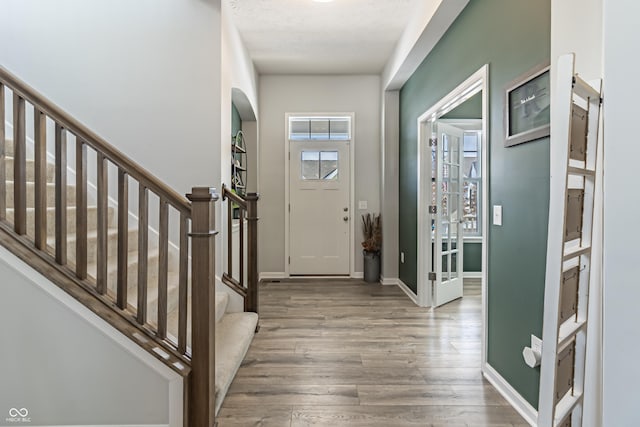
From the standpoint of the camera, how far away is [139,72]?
3.00 m

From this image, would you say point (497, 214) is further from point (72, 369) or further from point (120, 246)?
point (72, 369)

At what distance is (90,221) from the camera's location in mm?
2752

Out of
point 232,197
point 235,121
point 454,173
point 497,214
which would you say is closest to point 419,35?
point 454,173

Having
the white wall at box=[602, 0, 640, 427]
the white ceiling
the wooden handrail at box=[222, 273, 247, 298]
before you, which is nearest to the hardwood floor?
the wooden handrail at box=[222, 273, 247, 298]

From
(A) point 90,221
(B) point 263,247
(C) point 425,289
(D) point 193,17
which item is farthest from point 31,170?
(C) point 425,289

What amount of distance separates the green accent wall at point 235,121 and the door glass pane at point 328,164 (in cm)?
126

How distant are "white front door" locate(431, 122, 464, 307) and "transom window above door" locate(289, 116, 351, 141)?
1.72 meters

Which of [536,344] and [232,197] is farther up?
[232,197]

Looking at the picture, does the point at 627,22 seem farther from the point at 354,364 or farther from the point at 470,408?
the point at 354,364

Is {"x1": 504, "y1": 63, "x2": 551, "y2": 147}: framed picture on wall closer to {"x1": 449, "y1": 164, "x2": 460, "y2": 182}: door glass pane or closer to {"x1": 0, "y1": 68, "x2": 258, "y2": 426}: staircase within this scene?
{"x1": 0, "y1": 68, "x2": 258, "y2": 426}: staircase

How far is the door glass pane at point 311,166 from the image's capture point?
5.45 m

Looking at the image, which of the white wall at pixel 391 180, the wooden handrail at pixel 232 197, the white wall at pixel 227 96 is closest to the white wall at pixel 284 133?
the white wall at pixel 391 180

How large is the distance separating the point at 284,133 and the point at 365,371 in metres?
3.75

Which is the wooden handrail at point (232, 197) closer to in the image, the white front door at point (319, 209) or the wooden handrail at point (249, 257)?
the wooden handrail at point (249, 257)
